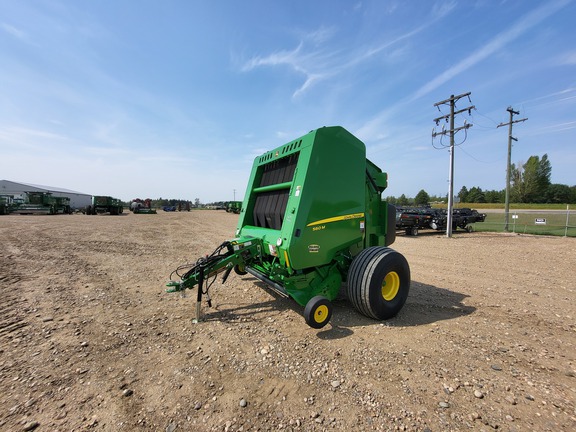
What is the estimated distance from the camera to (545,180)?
203 ft

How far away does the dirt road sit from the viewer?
7.10ft

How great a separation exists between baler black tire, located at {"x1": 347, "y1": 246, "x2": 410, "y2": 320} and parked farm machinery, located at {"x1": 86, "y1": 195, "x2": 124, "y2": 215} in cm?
4044

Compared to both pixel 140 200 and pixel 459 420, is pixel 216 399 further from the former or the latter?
pixel 140 200

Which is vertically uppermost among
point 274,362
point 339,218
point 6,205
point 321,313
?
point 339,218

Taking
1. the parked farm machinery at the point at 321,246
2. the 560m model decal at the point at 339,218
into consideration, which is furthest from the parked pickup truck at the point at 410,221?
the 560m model decal at the point at 339,218

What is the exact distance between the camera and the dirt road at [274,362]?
216 cm

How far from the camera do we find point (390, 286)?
4262mm

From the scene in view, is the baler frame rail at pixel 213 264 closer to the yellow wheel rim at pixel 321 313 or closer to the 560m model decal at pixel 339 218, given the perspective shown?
the 560m model decal at pixel 339 218

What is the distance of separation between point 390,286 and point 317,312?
4.96 ft

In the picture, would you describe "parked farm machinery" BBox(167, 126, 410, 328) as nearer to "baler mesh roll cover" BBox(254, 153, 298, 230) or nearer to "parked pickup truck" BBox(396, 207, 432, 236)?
"baler mesh roll cover" BBox(254, 153, 298, 230)

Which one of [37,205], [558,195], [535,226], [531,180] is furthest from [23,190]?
[558,195]

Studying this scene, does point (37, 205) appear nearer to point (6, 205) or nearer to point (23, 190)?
point (6, 205)

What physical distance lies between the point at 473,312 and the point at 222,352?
3980 millimetres

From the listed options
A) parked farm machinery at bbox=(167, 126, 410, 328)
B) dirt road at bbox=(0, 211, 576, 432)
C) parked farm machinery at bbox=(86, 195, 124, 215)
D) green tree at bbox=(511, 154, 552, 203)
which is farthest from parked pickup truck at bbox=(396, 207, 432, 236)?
green tree at bbox=(511, 154, 552, 203)
